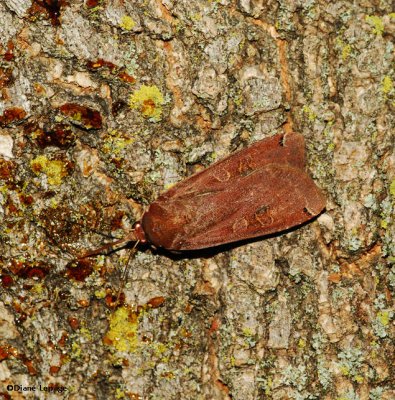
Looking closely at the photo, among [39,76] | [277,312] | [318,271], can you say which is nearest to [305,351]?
[277,312]

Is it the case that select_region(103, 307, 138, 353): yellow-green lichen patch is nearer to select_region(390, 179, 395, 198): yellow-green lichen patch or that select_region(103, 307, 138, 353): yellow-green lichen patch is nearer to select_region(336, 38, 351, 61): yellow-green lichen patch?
select_region(390, 179, 395, 198): yellow-green lichen patch

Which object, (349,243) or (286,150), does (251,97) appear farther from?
(349,243)

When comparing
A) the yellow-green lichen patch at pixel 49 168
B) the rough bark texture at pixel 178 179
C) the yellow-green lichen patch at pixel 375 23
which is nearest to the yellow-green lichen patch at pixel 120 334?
the rough bark texture at pixel 178 179

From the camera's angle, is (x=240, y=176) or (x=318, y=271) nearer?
(x=318, y=271)

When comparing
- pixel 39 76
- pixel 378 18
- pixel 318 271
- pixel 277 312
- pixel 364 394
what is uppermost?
pixel 378 18

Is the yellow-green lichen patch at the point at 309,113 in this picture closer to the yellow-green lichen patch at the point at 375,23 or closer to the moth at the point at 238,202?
the moth at the point at 238,202

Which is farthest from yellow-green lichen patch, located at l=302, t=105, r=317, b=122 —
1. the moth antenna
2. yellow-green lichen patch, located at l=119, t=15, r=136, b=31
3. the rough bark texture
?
the moth antenna
